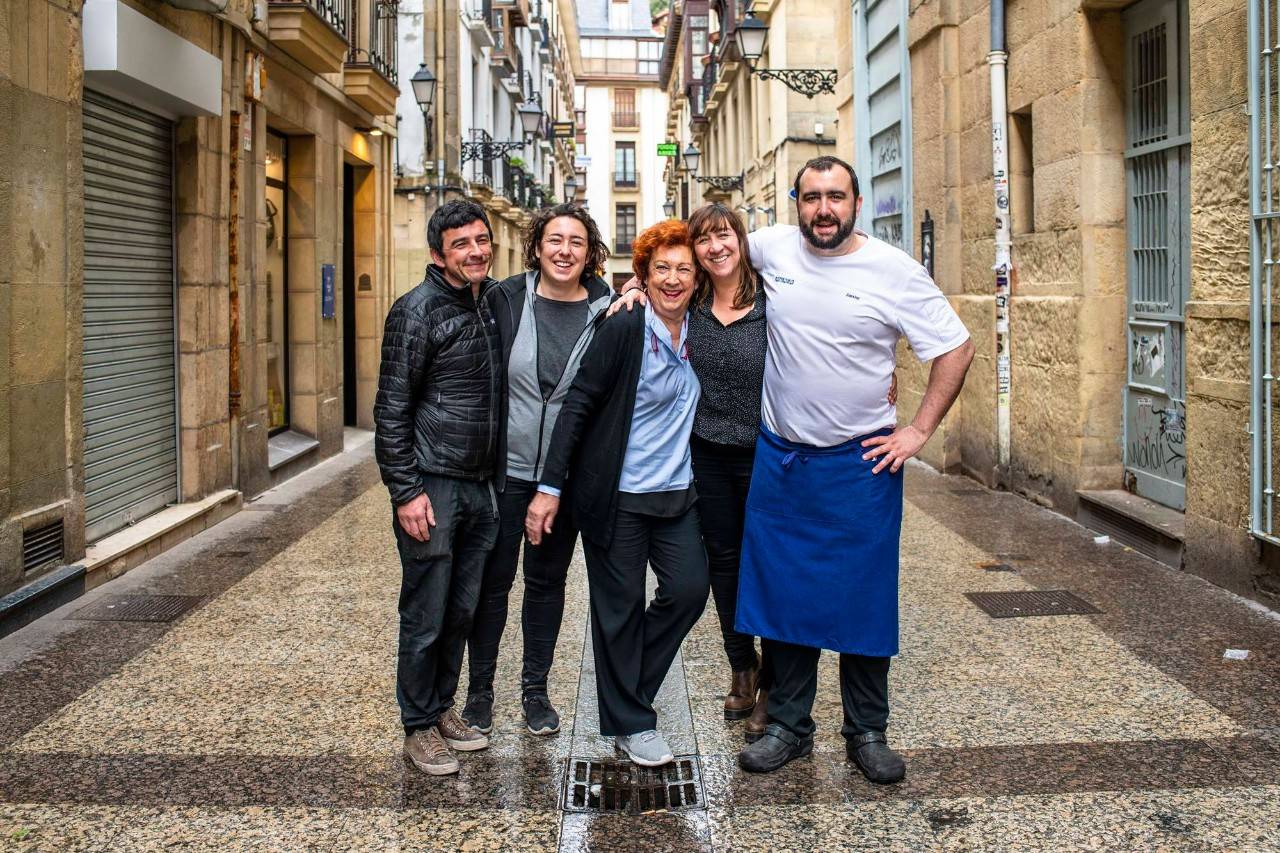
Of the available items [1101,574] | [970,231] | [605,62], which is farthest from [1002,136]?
[605,62]

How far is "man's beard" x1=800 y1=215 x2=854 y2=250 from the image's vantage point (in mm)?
4004

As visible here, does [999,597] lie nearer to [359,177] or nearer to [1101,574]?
[1101,574]

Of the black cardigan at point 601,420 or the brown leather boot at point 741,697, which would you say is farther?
the brown leather boot at point 741,697

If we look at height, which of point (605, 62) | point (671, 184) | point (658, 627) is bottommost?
point (658, 627)

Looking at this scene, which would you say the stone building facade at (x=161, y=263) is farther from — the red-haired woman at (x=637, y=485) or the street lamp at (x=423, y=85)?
the red-haired woman at (x=637, y=485)

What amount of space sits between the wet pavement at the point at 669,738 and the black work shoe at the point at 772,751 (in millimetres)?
50

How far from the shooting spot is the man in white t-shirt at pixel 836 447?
13.2ft

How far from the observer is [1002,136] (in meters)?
10.1

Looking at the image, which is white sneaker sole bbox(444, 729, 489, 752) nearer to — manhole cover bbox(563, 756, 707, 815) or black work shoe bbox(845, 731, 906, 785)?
manhole cover bbox(563, 756, 707, 815)

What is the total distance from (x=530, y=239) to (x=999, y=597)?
3394mm

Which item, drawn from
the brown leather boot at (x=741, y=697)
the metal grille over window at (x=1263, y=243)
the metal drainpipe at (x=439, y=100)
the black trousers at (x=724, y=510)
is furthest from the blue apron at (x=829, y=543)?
the metal drainpipe at (x=439, y=100)

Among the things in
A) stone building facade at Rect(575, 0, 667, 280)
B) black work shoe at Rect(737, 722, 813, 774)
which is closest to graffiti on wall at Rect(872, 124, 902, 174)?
black work shoe at Rect(737, 722, 813, 774)

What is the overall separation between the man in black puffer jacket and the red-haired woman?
253 mm

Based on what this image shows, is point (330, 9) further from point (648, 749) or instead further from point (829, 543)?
point (648, 749)
